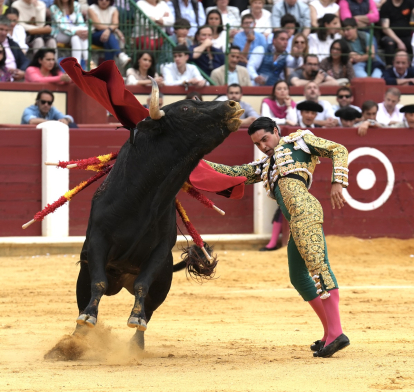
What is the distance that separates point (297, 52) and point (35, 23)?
305 centimetres

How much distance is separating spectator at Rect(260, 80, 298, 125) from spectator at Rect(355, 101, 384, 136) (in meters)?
0.71

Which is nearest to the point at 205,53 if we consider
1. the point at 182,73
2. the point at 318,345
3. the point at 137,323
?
the point at 182,73

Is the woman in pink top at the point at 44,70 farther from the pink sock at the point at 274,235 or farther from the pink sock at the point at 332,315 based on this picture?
the pink sock at the point at 332,315

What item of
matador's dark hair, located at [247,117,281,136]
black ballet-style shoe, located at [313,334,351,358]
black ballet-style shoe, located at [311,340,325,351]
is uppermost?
matador's dark hair, located at [247,117,281,136]

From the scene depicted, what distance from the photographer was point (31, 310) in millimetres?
5875

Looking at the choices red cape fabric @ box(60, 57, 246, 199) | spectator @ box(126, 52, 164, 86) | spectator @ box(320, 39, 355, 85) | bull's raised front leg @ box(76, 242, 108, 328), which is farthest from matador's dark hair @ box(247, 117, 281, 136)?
spectator @ box(320, 39, 355, 85)

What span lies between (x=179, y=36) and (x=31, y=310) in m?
4.95

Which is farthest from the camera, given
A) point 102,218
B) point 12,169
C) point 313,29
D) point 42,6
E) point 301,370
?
point 313,29

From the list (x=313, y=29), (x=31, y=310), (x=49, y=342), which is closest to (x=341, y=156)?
(x=49, y=342)

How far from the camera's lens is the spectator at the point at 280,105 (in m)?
8.97

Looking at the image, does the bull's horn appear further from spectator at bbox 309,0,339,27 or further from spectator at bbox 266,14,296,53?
spectator at bbox 309,0,339,27

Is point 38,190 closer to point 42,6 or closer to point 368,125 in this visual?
point 42,6

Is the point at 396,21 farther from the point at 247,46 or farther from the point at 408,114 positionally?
the point at 408,114

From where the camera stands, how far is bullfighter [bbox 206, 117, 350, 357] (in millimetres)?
4207
